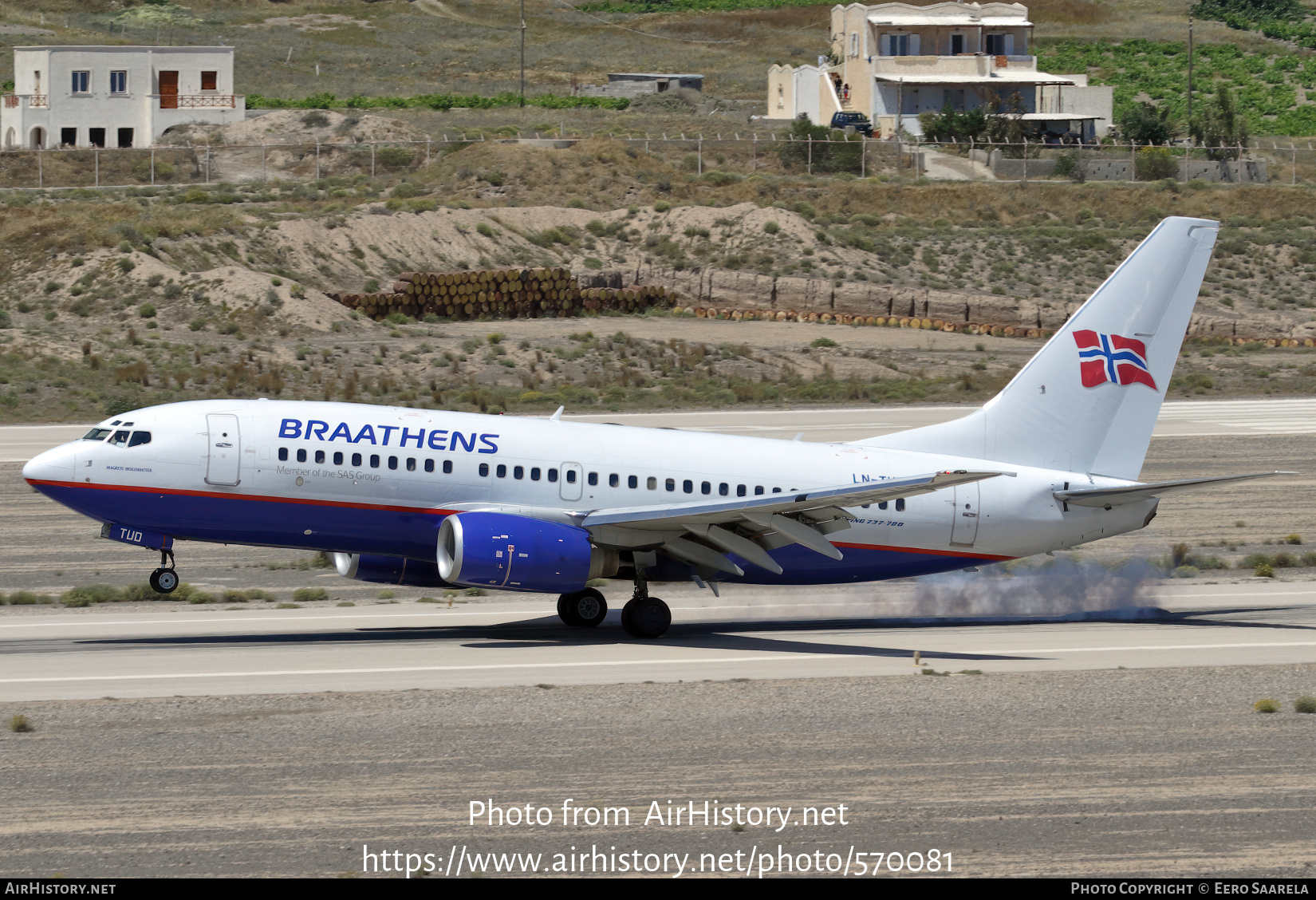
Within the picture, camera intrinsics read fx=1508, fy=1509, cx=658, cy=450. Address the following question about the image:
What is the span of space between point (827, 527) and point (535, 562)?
602 centimetres

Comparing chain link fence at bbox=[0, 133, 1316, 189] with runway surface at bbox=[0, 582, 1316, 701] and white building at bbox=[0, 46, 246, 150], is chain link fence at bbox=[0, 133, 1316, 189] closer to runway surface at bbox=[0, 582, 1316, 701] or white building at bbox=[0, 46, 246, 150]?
white building at bbox=[0, 46, 246, 150]

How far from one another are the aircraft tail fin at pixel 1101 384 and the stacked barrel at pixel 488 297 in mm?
56651

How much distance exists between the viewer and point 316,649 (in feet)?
97.5

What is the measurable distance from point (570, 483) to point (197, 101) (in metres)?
116

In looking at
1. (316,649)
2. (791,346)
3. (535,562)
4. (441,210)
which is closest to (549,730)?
(535,562)

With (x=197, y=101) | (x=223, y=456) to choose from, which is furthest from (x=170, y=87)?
(x=223, y=456)

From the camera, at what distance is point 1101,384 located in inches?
1346

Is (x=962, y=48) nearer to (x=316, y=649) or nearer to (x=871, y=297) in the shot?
(x=871, y=297)

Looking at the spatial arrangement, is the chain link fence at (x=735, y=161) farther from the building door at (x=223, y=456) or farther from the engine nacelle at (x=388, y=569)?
the building door at (x=223, y=456)

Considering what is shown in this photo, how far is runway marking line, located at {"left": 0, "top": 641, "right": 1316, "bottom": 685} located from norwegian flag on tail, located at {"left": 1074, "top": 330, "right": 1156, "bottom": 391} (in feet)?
21.3

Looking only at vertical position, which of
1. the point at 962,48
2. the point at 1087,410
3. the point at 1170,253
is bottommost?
the point at 1087,410

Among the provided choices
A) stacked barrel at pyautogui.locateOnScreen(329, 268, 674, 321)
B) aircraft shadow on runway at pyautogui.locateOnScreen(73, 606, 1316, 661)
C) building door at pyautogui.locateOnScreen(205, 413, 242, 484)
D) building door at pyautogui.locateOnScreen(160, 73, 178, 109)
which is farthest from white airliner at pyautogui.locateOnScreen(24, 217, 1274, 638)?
building door at pyautogui.locateOnScreen(160, 73, 178, 109)

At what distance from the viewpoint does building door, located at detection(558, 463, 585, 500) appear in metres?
30.7

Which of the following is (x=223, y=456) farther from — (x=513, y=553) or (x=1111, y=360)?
(x=1111, y=360)
